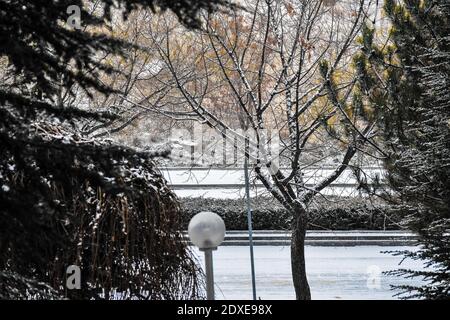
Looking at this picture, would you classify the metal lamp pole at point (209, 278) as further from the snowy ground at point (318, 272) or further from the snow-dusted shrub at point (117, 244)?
the snowy ground at point (318, 272)

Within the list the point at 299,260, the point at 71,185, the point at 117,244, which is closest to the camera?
the point at 71,185

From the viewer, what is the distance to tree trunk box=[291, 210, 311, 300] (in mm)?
9625

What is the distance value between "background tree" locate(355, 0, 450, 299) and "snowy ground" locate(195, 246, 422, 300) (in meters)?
4.29

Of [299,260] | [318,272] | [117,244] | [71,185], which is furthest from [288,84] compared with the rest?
[71,185]

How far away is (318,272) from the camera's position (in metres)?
14.7

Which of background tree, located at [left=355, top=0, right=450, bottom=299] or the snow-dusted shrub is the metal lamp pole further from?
background tree, located at [left=355, top=0, right=450, bottom=299]

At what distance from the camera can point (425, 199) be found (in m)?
7.28

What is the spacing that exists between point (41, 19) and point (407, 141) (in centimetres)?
514

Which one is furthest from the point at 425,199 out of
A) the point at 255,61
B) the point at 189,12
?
the point at 255,61

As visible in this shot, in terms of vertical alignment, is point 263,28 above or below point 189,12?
above

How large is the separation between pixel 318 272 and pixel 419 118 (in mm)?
7568

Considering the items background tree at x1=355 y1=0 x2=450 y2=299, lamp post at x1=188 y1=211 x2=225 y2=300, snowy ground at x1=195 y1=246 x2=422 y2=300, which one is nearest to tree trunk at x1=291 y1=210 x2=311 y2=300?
background tree at x1=355 y1=0 x2=450 y2=299

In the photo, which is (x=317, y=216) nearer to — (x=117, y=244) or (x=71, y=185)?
(x=117, y=244)
